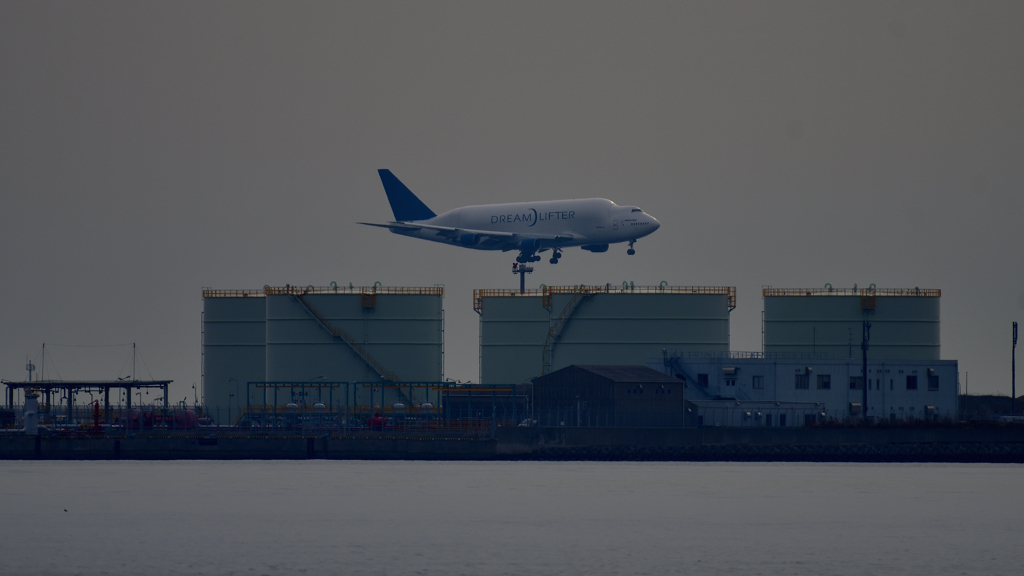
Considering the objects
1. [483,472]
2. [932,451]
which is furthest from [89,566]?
[932,451]

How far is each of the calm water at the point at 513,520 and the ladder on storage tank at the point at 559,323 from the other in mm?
11253

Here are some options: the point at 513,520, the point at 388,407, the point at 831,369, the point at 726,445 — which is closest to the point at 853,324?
the point at 831,369

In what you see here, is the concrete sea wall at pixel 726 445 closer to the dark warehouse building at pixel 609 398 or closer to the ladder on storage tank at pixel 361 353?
the dark warehouse building at pixel 609 398

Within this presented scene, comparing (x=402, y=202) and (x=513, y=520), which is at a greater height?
(x=402, y=202)

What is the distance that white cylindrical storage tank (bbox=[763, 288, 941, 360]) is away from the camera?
357ft

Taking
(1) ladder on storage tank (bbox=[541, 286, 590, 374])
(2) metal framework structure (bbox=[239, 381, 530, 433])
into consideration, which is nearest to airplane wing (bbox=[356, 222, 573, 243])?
(1) ladder on storage tank (bbox=[541, 286, 590, 374])

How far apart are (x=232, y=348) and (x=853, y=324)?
38.3 metres

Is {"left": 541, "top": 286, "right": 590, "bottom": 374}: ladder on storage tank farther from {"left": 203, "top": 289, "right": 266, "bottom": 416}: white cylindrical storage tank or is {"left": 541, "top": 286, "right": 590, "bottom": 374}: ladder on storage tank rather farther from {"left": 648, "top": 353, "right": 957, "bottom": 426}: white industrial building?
{"left": 203, "top": 289, "right": 266, "bottom": 416}: white cylindrical storage tank

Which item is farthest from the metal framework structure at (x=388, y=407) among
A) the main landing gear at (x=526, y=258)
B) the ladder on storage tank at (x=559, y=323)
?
the main landing gear at (x=526, y=258)

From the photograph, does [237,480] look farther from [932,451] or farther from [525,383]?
[932,451]

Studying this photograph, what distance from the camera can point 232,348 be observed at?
114 metres

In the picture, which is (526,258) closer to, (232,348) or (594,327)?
(594,327)

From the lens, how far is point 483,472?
92.9 meters

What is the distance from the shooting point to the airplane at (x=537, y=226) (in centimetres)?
10625
